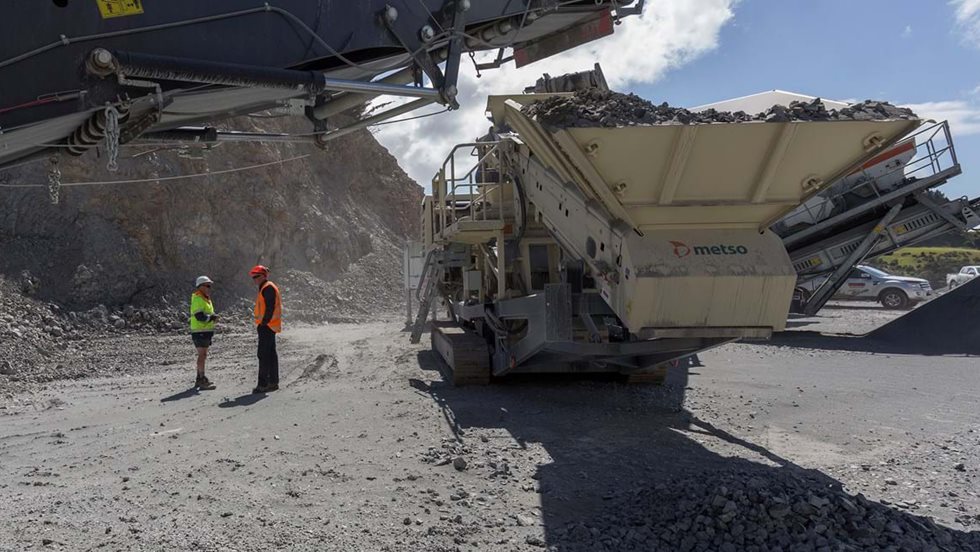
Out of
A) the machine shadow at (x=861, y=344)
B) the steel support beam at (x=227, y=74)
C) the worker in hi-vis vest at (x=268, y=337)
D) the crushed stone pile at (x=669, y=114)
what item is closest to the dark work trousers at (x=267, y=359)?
the worker in hi-vis vest at (x=268, y=337)

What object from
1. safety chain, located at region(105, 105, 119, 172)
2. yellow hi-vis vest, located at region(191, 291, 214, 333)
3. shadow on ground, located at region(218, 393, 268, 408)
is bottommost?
shadow on ground, located at region(218, 393, 268, 408)

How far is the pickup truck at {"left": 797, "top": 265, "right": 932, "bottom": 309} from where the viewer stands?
21.7 meters

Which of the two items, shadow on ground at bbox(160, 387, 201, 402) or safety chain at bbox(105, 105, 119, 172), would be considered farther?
shadow on ground at bbox(160, 387, 201, 402)

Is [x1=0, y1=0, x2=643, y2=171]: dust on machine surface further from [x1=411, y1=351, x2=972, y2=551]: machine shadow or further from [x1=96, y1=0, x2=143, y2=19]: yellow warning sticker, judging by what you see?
[x1=411, y1=351, x2=972, y2=551]: machine shadow

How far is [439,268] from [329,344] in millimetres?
4278

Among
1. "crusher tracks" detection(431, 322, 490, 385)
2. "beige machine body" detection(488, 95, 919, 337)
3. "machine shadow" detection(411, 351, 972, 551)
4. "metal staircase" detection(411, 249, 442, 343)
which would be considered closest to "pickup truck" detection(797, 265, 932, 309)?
"metal staircase" detection(411, 249, 442, 343)

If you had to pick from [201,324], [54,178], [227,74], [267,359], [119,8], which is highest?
[119,8]

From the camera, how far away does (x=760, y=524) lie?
13.1 feet

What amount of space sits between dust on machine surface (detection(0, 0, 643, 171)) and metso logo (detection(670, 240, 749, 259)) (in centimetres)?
181

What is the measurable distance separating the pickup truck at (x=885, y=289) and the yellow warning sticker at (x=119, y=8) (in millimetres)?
20477

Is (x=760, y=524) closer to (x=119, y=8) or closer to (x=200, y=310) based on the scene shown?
(x=119, y=8)

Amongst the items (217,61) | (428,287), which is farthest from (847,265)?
(217,61)

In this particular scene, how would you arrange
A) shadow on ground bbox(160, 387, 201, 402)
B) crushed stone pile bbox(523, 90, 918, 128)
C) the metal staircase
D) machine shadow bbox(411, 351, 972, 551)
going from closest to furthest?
1. machine shadow bbox(411, 351, 972, 551)
2. crushed stone pile bbox(523, 90, 918, 128)
3. shadow on ground bbox(160, 387, 201, 402)
4. the metal staircase

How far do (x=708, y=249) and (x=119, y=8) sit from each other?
3.83 meters
